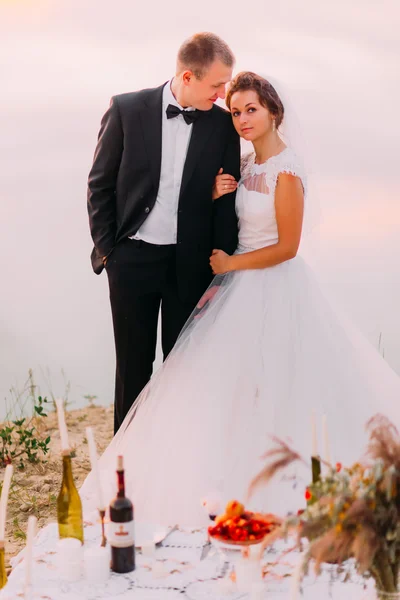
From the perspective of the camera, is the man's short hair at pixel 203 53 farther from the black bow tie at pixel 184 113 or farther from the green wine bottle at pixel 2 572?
the green wine bottle at pixel 2 572

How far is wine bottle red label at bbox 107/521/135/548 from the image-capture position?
6.86 ft

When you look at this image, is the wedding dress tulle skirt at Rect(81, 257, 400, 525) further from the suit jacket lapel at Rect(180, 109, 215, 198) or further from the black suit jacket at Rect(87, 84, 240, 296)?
the suit jacket lapel at Rect(180, 109, 215, 198)

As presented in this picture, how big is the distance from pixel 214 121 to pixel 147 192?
45 centimetres

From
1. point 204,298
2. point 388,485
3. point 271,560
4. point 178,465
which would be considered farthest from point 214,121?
point 388,485

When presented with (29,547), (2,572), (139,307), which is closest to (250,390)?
(139,307)

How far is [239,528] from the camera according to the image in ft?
6.90

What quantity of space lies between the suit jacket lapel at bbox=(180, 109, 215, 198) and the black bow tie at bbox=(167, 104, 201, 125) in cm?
2

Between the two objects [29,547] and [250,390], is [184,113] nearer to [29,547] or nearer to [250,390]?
[250,390]

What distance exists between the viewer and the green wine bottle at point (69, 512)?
232 centimetres

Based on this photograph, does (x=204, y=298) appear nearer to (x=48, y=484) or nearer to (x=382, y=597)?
(x=48, y=484)

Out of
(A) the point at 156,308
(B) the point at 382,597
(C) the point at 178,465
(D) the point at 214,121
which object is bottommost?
(C) the point at 178,465

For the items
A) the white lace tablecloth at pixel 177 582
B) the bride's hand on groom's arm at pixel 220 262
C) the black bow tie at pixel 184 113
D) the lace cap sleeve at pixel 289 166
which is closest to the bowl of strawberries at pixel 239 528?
the white lace tablecloth at pixel 177 582

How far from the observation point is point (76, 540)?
2160mm

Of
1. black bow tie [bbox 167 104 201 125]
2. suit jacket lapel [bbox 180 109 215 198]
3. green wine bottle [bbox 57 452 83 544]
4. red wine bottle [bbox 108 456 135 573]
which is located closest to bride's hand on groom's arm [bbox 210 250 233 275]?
suit jacket lapel [bbox 180 109 215 198]
